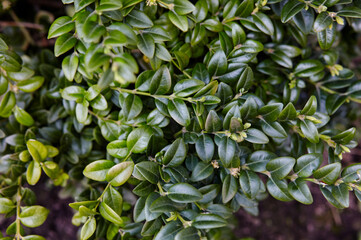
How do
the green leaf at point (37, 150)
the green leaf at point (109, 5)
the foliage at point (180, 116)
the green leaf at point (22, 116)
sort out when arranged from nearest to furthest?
the green leaf at point (109, 5) < the foliage at point (180, 116) < the green leaf at point (37, 150) < the green leaf at point (22, 116)

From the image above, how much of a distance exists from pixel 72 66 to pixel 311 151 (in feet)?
2.99

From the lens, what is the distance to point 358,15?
0.99m

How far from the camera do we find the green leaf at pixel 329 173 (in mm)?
937

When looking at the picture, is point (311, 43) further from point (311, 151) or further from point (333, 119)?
point (311, 151)

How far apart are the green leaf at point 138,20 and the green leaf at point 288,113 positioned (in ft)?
1.71

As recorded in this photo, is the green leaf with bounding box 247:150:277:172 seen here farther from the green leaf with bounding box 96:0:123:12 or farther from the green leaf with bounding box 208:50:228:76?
the green leaf with bounding box 96:0:123:12

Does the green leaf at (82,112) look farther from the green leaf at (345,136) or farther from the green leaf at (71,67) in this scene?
the green leaf at (345,136)

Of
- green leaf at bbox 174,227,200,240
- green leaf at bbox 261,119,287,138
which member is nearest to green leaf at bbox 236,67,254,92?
green leaf at bbox 261,119,287,138

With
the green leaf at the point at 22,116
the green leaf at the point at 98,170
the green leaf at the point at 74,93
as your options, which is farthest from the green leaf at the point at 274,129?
the green leaf at the point at 22,116

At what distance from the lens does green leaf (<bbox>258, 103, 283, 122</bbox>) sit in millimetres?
971

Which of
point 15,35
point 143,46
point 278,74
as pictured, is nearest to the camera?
point 143,46

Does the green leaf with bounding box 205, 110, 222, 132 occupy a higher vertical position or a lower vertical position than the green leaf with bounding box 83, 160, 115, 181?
higher

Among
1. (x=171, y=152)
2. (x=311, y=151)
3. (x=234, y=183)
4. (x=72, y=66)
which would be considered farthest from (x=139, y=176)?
(x=311, y=151)

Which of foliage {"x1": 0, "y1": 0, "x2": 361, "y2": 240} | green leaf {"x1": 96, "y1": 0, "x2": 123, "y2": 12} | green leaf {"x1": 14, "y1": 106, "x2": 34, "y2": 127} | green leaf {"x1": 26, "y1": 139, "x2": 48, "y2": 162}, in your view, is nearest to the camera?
green leaf {"x1": 96, "y1": 0, "x2": 123, "y2": 12}
